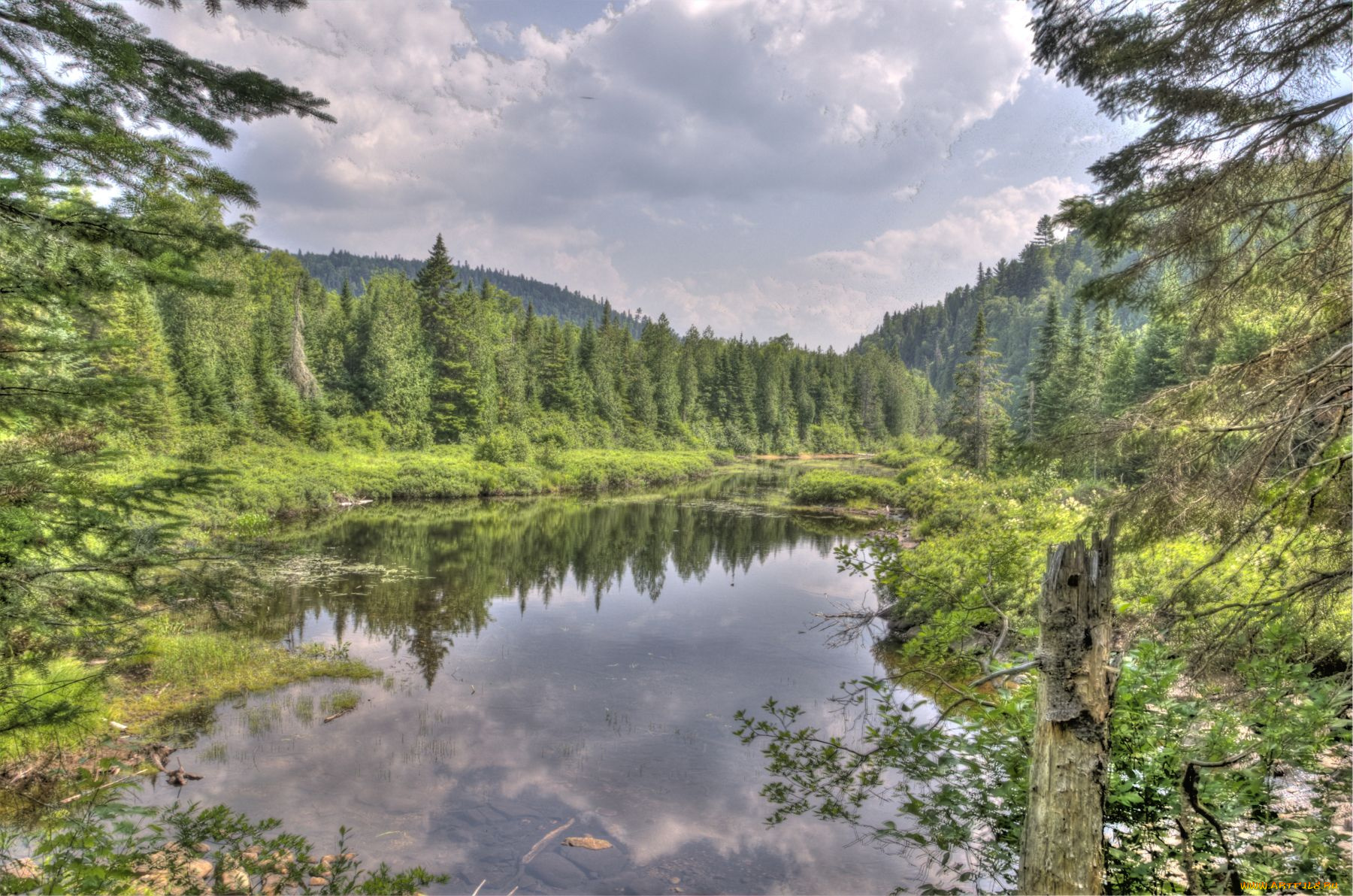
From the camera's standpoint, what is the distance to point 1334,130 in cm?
360

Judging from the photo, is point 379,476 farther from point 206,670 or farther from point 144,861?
point 144,861

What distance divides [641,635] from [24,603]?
11758 mm

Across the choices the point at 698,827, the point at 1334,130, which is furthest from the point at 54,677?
the point at 1334,130

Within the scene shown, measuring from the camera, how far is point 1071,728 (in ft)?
8.40

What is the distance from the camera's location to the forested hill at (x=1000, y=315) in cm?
11250

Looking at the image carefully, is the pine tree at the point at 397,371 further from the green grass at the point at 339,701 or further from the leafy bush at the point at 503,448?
the green grass at the point at 339,701

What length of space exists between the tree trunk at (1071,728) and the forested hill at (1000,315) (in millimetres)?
93103

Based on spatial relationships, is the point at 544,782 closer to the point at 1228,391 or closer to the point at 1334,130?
the point at 1228,391

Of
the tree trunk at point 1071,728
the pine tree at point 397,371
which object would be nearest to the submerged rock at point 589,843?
the tree trunk at point 1071,728

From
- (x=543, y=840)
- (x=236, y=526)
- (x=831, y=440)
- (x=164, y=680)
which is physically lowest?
(x=543, y=840)

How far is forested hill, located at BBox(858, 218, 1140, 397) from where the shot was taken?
4429 inches

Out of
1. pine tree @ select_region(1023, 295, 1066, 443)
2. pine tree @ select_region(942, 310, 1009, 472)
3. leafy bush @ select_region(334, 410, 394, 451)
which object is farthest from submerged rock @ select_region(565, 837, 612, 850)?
leafy bush @ select_region(334, 410, 394, 451)

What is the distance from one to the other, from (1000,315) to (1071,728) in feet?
467

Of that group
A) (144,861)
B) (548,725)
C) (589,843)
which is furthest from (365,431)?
(144,861)
